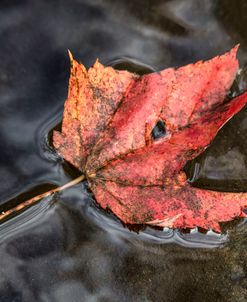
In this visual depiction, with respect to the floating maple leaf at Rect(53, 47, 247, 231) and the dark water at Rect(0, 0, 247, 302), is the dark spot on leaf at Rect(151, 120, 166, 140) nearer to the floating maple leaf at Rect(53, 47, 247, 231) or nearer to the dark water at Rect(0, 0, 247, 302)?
the floating maple leaf at Rect(53, 47, 247, 231)

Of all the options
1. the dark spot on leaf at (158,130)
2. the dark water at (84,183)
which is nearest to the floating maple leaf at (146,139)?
the dark spot on leaf at (158,130)

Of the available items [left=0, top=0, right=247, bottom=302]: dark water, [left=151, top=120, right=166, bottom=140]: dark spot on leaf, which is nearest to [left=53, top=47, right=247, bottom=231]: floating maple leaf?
[left=151, top=120, right=166, bottom=140]: dark spot on leaf

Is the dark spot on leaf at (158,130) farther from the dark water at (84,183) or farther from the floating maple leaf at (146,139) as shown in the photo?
the dark water at (84,183)

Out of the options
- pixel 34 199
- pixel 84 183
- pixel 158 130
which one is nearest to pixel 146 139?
pixel 158 130

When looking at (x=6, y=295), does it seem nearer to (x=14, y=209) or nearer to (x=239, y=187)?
(x=14, y=209)

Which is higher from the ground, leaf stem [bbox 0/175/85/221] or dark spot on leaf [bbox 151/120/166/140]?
leaf stem [bbox 0/175/85/221]

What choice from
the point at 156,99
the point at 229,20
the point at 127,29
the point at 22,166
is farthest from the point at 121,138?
the point at 229,20

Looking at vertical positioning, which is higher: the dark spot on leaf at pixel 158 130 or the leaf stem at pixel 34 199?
the leaf stem at pixel 34 199
